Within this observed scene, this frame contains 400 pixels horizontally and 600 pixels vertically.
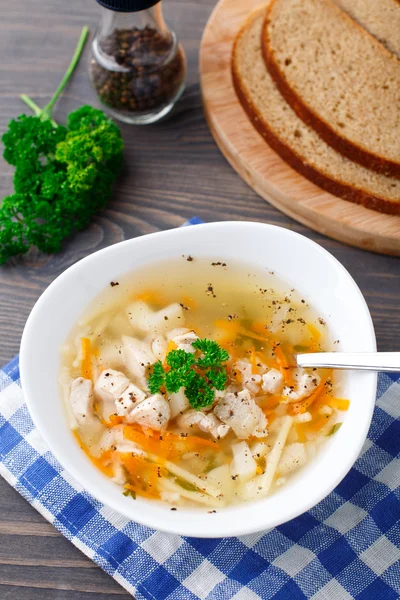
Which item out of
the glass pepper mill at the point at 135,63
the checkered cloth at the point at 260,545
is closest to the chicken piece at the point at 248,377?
the checkered cloth at the point at 260,545

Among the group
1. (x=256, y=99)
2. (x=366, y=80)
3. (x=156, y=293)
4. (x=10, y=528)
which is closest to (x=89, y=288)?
(x=156, y=293)

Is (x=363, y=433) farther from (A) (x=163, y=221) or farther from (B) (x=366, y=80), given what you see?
(B) (x=366, y=80)

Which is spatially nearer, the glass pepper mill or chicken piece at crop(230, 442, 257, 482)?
chicken piece at crop(230, 442, 257, 482)

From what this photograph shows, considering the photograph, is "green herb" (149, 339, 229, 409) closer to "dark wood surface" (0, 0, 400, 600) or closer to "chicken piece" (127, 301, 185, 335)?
"chicken piece" (127, 301, 185, 335)

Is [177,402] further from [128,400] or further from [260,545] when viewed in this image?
[260,545]

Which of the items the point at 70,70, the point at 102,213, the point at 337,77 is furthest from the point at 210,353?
the point at 70,70

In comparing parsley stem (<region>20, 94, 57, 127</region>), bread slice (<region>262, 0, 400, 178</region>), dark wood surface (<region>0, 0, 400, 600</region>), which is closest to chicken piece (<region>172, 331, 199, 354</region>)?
dark wood surface (<region>0, 0, 400, 600</region>)

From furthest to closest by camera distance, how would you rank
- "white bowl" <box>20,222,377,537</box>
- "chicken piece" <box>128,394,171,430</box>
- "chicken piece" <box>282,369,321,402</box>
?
"chicken piece" <box>282,369,321,402</box>
"chicken piece" <box>128,394,171,430</box>
"white bowl" <box>20,222,377,537</box>
